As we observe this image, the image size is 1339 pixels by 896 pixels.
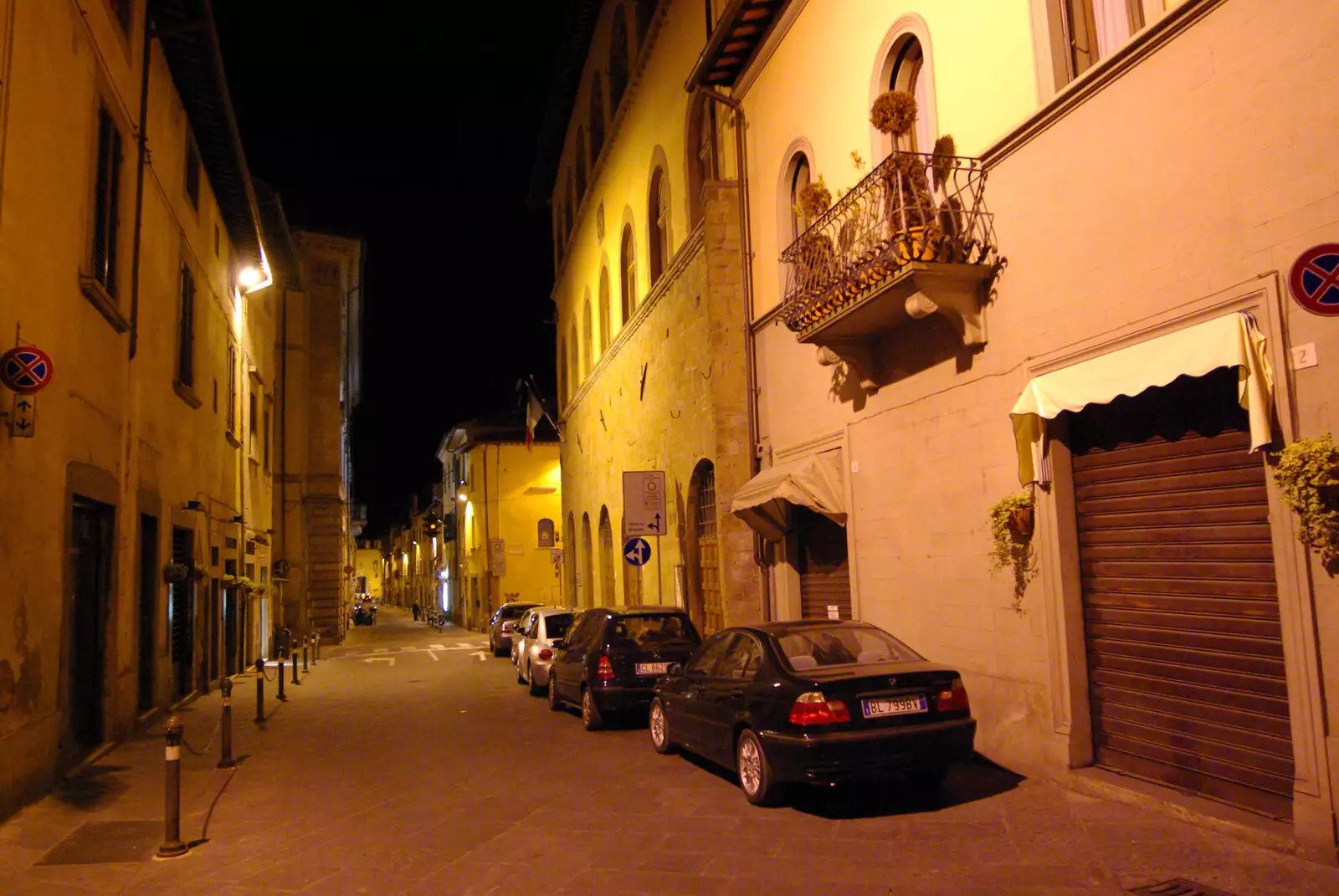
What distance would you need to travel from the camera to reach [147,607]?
14.1 m

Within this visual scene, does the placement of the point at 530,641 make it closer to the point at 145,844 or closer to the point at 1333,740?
the point at 145,844

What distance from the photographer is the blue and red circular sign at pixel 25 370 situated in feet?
26.3

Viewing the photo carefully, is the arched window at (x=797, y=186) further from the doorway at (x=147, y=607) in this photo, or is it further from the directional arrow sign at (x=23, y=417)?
the doorway at (x=147, y=607)

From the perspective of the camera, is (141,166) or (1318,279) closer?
(1318,279)

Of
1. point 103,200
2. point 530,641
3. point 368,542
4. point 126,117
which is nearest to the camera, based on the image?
point 103,200

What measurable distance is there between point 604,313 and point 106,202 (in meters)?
15.8

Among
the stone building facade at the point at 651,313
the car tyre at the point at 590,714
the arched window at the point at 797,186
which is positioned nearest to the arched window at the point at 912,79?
the arched window at the point at 797,186

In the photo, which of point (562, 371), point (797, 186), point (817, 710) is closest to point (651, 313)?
point (797, 186)

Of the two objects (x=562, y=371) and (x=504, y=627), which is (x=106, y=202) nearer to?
(x=504, y=627)

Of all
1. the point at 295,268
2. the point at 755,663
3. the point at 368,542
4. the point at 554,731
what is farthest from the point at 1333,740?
the point at 368,542

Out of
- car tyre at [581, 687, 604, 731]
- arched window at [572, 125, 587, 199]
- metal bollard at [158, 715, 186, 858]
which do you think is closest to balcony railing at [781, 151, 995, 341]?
car tyre at [581, 687, 604, 731]

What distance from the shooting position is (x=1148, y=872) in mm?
5984

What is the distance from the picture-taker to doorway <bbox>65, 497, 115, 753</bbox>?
10.6m

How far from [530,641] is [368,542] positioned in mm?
126473
